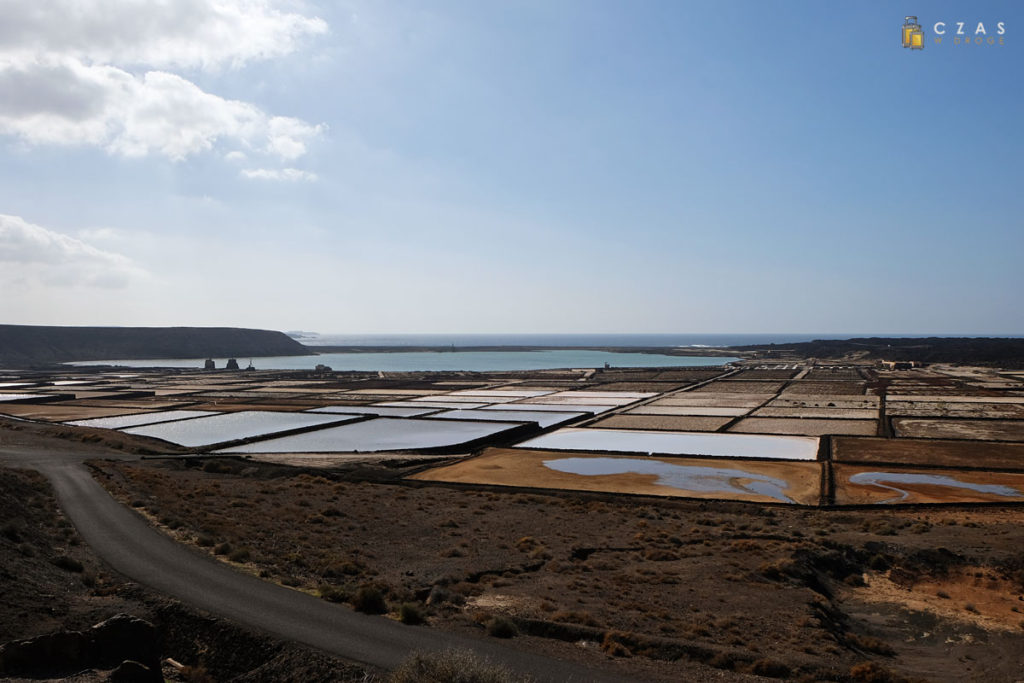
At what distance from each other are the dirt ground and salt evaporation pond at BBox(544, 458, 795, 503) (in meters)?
3.32

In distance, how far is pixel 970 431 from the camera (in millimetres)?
44312

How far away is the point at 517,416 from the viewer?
2261 inches

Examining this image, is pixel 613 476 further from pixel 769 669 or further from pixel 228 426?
pixel 228 426

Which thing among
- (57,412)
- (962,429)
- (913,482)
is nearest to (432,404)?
(57,412)

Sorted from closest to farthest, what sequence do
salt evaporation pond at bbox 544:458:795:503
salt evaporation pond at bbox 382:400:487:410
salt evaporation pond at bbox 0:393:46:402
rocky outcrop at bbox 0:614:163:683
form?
rocky outcrop at bbox 0:614:163:683
salt evaporation pond at bbox 544:458:795:503
salt evaporation pond at bbox 382:400:487:410
salt evaporation pond at bbox 0:393:46:402

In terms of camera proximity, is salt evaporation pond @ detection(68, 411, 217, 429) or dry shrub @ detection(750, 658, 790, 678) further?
salt evaporation pond @ detection(68, 411, 217, 429)

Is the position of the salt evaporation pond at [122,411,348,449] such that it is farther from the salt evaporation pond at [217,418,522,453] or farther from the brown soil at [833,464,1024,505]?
the brown soil at [833,464,1024,505]

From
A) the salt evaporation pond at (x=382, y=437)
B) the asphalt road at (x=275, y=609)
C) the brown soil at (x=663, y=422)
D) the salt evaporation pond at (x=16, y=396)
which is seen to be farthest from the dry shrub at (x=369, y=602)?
the salt evaporation pond at (x=16, y=396)

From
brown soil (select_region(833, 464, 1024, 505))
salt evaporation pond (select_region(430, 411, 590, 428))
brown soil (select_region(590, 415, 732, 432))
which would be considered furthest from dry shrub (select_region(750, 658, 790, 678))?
salt evaporation pond (select_region(430, 411, 590, 428))

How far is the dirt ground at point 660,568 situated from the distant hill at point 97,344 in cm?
16396

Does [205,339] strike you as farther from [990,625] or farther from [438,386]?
[990,625]

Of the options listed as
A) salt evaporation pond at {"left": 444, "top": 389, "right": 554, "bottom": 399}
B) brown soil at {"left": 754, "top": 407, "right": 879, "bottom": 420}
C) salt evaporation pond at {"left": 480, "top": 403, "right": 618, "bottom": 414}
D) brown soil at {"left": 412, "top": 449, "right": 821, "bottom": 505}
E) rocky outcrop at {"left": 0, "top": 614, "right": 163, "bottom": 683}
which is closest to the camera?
rocky outcrop at {"left": 0, "top": 614, "right": 163, "bottom": 683}

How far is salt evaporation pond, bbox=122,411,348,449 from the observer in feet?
147

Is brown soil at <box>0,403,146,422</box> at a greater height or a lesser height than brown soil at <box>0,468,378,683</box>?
lesser
